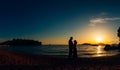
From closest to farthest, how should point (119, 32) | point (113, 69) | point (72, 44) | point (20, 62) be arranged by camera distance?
point (113, 69) < point (20, 62) < point (72, 44) < point (119, 32)

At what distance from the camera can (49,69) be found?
57.7 feet

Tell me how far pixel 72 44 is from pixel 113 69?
1228 cm

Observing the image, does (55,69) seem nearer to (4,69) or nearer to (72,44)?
(4,69)

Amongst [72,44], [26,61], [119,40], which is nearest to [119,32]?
[119,40]

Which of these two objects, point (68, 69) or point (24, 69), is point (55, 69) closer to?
point (68, 69)

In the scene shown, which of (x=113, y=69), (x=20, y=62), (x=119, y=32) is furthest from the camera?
(x=119, y=32)

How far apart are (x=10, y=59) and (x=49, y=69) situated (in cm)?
756

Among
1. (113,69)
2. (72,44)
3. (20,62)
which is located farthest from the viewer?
(72,44)

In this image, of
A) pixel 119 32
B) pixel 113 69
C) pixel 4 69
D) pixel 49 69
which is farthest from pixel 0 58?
pixel 119 32

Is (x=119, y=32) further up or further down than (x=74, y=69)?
further up

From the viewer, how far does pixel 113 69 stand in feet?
56.4

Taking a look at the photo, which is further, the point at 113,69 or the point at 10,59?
the point at 10,59

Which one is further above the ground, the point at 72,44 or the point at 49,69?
the point at 72,44

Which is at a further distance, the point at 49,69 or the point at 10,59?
the point at 10,59
